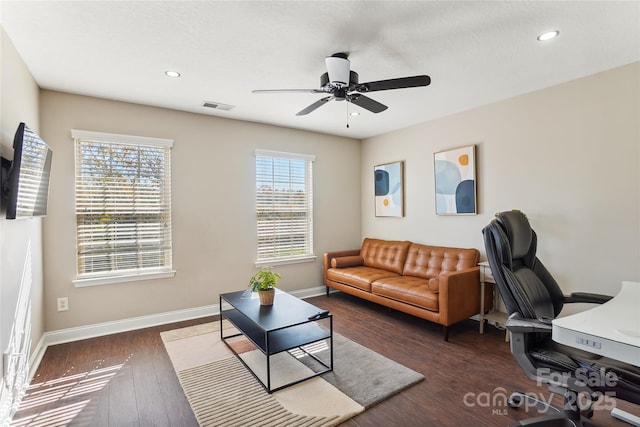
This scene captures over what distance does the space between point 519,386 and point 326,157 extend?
152 inches

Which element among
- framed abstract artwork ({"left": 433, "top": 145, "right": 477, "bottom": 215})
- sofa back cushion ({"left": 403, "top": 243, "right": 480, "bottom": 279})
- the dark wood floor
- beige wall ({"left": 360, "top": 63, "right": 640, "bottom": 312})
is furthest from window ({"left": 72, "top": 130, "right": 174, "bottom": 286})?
beige wall ({"left": 360, "top": 63, "right": 640, "bottom": 312})

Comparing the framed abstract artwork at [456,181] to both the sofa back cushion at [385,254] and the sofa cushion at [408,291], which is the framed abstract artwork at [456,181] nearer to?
the sofa back cushion at [385,254]

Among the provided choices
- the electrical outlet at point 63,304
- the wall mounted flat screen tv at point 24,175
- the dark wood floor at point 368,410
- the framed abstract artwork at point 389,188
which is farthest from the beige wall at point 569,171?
the electrical outlet at point 63,304

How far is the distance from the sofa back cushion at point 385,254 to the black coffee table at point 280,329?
1823 millimetres

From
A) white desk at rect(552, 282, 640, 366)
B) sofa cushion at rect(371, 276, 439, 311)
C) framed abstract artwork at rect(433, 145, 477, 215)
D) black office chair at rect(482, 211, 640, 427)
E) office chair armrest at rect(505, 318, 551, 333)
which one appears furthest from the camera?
framed abstract artwork at rect(433, 145, 477, 215)

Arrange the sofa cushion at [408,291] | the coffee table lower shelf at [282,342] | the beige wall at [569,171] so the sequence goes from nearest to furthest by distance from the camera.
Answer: the coffee table lower shelf at [282,342], the beige wall at [569,171], the sofa cushion at [408,291]

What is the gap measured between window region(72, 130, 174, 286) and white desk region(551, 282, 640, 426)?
379 centimetres

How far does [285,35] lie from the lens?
225 centimetres

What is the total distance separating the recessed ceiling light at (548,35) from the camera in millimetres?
2229

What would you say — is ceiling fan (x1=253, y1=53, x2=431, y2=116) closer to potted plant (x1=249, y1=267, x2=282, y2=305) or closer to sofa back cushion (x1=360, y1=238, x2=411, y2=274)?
potted plant (x1=249, y1=267, x2=282, y2=305)

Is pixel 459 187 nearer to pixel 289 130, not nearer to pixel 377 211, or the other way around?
pixel 377 211

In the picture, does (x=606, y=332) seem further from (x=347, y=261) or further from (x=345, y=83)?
(x=347, y=261)

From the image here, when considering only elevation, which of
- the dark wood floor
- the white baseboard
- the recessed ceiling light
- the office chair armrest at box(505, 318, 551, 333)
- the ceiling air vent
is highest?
the ceiling air vent

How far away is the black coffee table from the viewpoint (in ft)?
7.95
